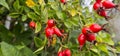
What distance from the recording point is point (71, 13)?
1234 mm

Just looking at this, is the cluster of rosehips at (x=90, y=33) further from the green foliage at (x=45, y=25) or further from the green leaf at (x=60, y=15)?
the green leaf at (x=60, y=15)

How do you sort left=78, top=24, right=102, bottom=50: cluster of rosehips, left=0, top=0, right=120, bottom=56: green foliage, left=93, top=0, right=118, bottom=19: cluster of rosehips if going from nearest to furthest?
left=78, top=24, right=102, bottom=50: cluster of rosehips, left=93, top=0, right=118, bottom=19: cluster of rosehips, left=0, top=0, right=120, bottom=56: green foliage

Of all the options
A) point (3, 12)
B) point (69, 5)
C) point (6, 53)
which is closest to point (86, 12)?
point (69, 5)

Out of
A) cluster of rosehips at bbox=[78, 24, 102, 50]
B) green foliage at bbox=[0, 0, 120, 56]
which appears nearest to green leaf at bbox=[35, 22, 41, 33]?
green foliage at bbox=[0, 0, 120, 56]

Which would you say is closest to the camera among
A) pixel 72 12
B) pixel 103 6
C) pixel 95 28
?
pixel 95 28

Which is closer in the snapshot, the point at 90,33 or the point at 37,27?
the point at 90,33

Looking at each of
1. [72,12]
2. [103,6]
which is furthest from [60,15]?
[103,6]

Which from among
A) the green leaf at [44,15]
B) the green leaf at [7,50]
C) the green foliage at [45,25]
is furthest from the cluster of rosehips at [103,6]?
the green leaf at [7,50]

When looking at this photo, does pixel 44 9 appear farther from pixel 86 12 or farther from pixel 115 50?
pixel 115 50

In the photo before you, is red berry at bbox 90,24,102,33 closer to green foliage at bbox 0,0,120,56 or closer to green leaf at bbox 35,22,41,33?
green foliage at bbox 0,0,120,56

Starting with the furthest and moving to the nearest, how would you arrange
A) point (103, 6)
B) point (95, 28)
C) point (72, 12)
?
point (72, 12)
point (103, 6)
point (95, 28)

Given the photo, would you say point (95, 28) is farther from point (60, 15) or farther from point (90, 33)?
point (60, 15)

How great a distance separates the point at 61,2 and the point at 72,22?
0.09m

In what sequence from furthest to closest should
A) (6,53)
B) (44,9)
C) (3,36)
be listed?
(3,36) → (44,9) → (6,53)
